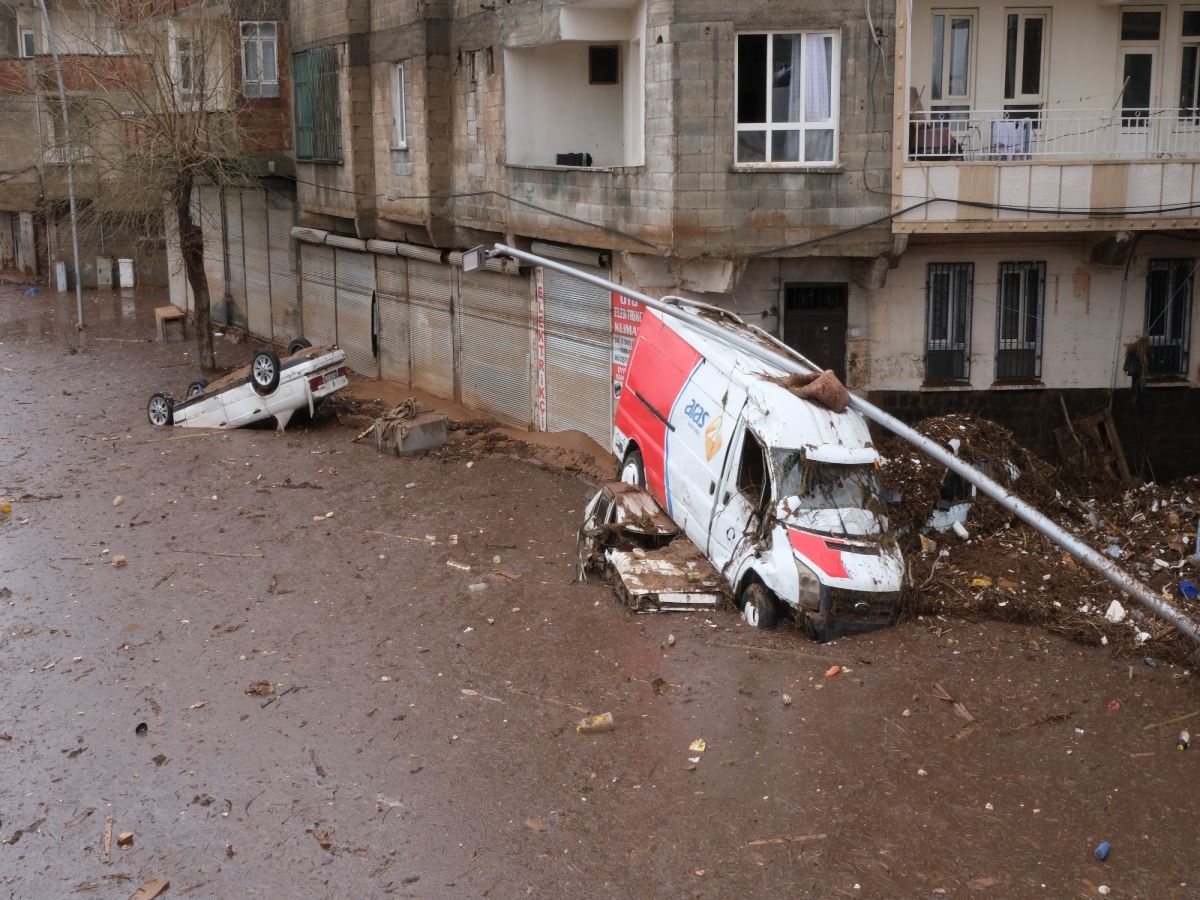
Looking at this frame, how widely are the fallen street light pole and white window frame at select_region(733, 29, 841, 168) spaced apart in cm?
201

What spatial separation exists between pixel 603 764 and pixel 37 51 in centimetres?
3934

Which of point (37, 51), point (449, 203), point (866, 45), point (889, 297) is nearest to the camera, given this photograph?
point (866, 45)

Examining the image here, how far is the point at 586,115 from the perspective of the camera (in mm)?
20609

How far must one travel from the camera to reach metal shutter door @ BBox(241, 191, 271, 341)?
3075cm

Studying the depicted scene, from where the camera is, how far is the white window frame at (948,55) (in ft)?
55.3

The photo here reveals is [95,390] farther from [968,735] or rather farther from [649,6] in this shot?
[968,735]

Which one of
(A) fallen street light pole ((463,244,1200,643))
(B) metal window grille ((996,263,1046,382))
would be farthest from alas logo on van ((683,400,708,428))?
(B) metal window grille ((996,263,1046,382))

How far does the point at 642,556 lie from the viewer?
13.2m

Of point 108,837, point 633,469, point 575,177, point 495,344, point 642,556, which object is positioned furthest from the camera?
point 495,344

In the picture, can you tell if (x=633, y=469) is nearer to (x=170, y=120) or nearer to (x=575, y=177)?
(x=575, y=177)

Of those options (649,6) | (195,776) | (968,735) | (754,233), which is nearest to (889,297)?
(754,233)

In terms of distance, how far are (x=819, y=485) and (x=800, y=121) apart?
224 inches

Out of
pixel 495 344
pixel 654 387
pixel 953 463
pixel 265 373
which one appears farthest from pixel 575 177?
pixel 953 463

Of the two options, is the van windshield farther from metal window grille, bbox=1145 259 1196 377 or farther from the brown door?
metal window grille, bbox=1145 259 1196 377
